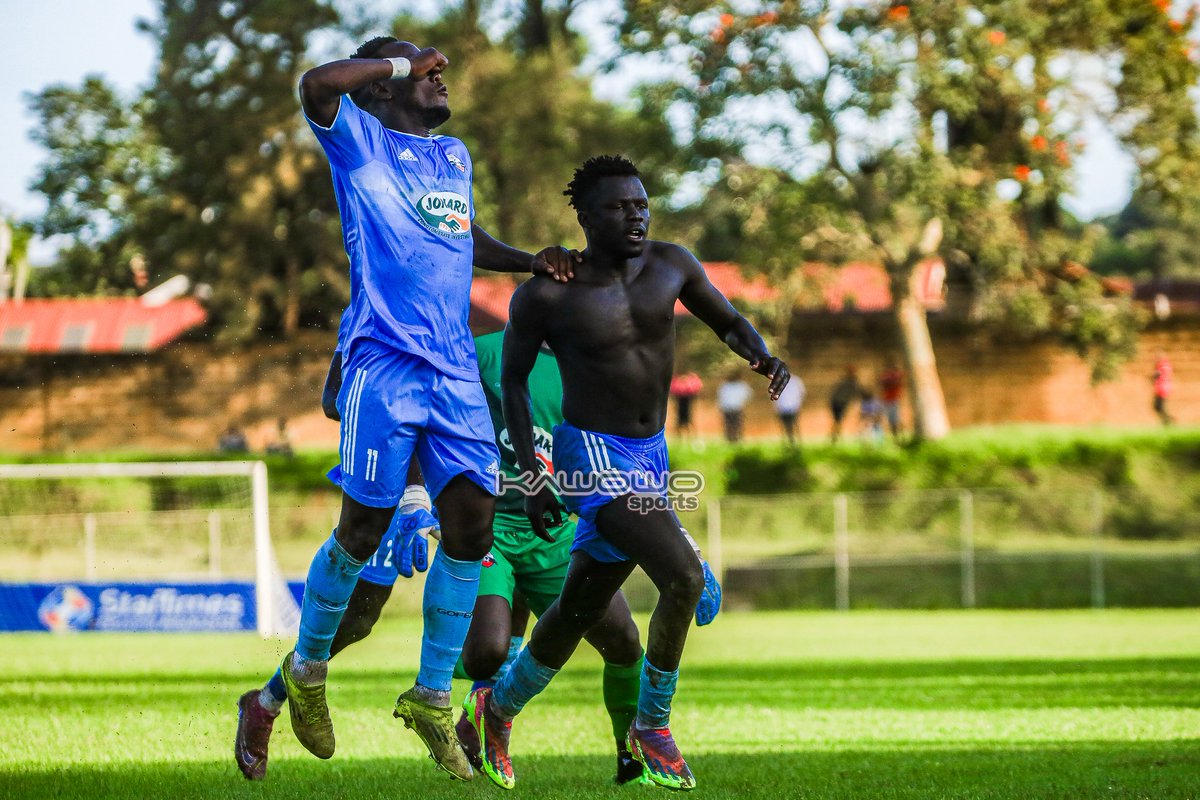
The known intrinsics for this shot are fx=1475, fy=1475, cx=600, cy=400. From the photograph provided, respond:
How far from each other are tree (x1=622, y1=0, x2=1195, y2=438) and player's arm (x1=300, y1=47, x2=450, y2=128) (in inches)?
910

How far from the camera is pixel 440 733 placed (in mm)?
5613

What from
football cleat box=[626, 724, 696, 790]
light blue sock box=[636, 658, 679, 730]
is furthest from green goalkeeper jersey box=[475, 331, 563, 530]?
football cleat box=[626, 724, 696, 790]

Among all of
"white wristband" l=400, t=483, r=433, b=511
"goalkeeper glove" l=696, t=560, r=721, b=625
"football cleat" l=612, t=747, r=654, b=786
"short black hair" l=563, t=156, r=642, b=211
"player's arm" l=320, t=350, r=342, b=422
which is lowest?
"football cleat" l=612, t=747, r=654, b=786

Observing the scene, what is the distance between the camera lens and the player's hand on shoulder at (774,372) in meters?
5.89

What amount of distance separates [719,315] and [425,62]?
1.64 m

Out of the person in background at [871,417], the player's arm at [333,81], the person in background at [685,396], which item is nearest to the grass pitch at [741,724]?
the player's arm at [333,81]

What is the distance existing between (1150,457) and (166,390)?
2427 centimetres

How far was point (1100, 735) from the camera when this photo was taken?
26.7 feet

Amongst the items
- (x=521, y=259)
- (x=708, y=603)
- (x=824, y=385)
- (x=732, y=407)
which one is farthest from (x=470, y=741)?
(x=824, y=385)

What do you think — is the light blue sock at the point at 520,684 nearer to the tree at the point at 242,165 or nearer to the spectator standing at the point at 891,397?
the spectator standing at the point at 891,397

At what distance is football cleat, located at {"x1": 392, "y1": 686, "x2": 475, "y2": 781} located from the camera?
221 inches

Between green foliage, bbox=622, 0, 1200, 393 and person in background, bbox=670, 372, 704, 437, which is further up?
green foliage, bbox=622, 0, 1200, 393

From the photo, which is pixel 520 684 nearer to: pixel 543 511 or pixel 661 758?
pixel 661 758

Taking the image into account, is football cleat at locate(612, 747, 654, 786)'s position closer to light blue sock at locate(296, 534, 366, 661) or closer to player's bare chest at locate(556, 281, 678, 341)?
light blue sock at locate(296, 534, 366, 661)
